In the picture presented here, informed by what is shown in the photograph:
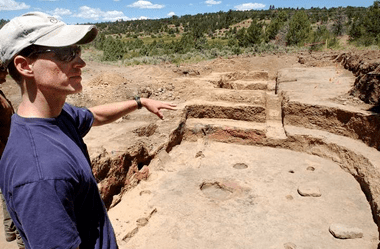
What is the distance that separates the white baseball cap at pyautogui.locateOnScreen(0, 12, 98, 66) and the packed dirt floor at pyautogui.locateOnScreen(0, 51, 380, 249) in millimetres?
3732

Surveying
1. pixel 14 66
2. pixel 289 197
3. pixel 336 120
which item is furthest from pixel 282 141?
pixel 14 66

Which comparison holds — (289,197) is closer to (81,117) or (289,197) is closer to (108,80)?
(81,117)

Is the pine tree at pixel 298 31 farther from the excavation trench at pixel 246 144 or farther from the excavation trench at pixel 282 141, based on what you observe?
the excavation trench at pixel 282 141

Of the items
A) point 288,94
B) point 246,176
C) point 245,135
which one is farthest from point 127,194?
point 288,94

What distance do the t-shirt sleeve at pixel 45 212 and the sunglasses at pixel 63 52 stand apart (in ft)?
2.04

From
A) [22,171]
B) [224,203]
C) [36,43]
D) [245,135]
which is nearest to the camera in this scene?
[22,171]

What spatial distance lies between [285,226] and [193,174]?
2345 mm

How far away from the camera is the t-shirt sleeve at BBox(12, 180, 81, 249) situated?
1.25 meters

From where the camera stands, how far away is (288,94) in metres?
8.98

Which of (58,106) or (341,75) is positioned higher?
(58,106)

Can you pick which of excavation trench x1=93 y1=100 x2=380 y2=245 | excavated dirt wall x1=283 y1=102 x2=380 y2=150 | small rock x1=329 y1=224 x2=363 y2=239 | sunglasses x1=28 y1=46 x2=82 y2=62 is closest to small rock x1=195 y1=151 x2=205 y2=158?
excavation trench x1=93 y1=100 x2=380 y2=245

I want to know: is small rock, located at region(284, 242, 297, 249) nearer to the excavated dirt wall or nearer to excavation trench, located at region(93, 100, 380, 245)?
excavation trench, located at region(93, 100, 380, 245)

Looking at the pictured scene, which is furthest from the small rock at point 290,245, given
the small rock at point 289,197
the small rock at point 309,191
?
the small rock at point 309,191

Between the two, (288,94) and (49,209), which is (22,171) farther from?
Answer: (288,94)
